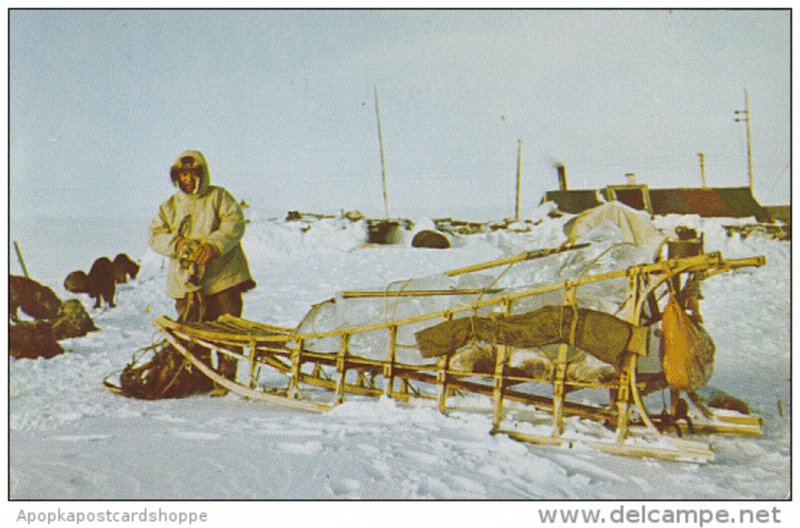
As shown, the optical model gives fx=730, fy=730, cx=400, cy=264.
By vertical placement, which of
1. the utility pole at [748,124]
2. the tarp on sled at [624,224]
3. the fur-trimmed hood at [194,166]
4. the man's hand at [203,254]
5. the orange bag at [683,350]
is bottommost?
the orange bag at [683,350]

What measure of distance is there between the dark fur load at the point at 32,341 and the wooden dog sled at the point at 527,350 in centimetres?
117

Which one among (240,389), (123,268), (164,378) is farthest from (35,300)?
(240,389)

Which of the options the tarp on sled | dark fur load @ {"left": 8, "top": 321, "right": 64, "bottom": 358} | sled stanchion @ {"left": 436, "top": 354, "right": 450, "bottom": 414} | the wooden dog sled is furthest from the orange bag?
the tarp on sled

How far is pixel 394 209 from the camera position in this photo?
8070mm

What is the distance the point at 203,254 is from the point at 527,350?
213 centimetres

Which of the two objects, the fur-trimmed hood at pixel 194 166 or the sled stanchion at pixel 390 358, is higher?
the fur-trimmed hood at pixel 194 166

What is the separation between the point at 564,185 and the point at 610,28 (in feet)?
16.5

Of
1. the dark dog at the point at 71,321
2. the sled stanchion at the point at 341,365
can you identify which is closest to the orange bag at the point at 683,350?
the sled stanchion at the point at 341,365

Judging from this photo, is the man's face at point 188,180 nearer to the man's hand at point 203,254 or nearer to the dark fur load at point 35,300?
the man's hand at point 203,254

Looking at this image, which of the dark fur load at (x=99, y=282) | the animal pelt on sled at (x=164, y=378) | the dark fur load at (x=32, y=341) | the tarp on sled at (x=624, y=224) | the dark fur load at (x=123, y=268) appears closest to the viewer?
the animal pelt on sled at (x=164, y=378)

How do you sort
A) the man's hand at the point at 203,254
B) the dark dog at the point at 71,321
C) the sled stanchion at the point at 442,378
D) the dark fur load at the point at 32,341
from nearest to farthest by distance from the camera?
the sled stanchion at the point at 442,378 → the man's hand at the point at 203,254 → the dark fur load at the point at 32,341 → the dark dog at the point at 71,321

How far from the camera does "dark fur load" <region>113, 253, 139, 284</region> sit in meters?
6.84

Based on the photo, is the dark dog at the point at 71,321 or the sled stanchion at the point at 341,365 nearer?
the sled stanchion at the point at 341,365

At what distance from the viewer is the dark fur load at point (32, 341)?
16.5 feet
